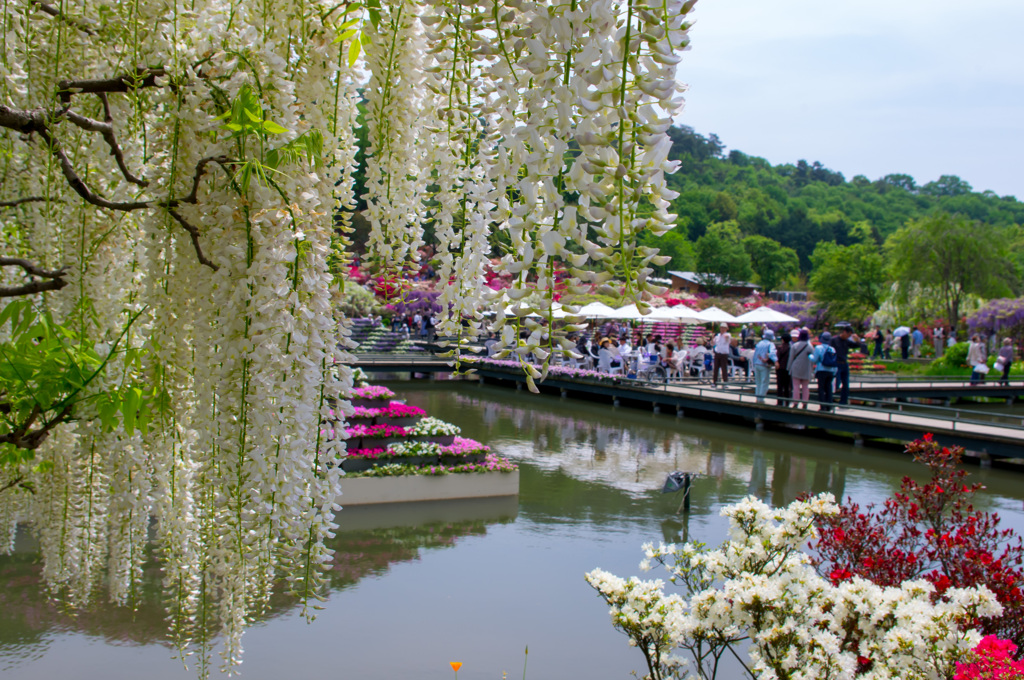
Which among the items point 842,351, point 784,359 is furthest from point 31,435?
point 784,359

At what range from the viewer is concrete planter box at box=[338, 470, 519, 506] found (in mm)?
8945

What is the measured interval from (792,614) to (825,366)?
11306mm

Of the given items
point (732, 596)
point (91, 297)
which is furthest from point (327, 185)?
point (732, 596)

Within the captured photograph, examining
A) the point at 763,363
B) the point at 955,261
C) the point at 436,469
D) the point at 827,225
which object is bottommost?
the point at 436,469

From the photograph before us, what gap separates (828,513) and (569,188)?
3.76 meters

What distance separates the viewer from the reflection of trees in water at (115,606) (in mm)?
5195

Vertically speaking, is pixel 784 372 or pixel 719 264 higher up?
pixel 719 264

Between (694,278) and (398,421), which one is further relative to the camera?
(694,278)

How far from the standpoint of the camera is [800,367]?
46.2 ft

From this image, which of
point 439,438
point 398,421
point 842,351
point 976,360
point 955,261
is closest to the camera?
point 439,438

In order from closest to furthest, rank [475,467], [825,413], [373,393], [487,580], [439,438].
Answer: [487,580]
[475,467]
[439,438]
[373,393]
[825,413]

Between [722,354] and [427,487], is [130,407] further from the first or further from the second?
[722,354]

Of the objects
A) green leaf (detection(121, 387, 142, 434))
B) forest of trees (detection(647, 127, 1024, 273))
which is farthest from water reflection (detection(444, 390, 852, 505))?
forest of trees (detection(647, 127, 1024, 273))

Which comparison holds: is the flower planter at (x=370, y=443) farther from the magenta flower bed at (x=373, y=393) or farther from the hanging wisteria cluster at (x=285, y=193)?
the hanging wisteria cluster at (x=285, y=193)
